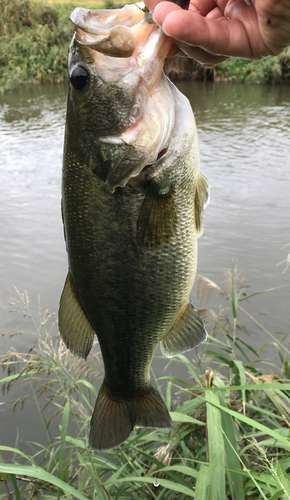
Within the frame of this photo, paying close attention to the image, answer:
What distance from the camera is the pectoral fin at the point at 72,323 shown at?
5.10 ft

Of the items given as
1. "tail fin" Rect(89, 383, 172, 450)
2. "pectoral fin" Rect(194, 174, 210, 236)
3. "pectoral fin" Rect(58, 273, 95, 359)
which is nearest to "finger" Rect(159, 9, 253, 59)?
"pectoral fin" Rect(194, 174, 210, 236)

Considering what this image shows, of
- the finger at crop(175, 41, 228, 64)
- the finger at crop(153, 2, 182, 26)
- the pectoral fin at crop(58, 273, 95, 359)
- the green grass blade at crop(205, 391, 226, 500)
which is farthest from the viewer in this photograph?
the pectoral fin at crop(58, 273, 95, 359)

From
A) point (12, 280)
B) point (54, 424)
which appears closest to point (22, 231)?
→ point (12, 280)

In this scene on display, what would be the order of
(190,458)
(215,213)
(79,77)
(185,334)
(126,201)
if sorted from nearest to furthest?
(79,77) → (126,201) → (185,334) → (190,458) → (215,213)

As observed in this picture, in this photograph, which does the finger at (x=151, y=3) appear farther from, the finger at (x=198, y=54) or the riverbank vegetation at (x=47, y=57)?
the riverbank vegetation at (x=47, y=57)

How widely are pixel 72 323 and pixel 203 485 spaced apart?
85 centimetres

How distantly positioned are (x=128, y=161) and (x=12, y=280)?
4.53m

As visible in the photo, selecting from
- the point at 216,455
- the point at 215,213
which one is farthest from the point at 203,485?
the point at 215,213

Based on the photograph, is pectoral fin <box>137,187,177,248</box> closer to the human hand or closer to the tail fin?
the human hand

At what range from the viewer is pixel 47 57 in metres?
26.8

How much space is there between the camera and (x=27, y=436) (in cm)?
312

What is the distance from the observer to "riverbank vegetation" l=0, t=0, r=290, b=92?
2184cm

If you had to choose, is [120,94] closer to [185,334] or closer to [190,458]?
[185,334]

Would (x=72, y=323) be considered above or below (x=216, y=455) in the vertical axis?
above
